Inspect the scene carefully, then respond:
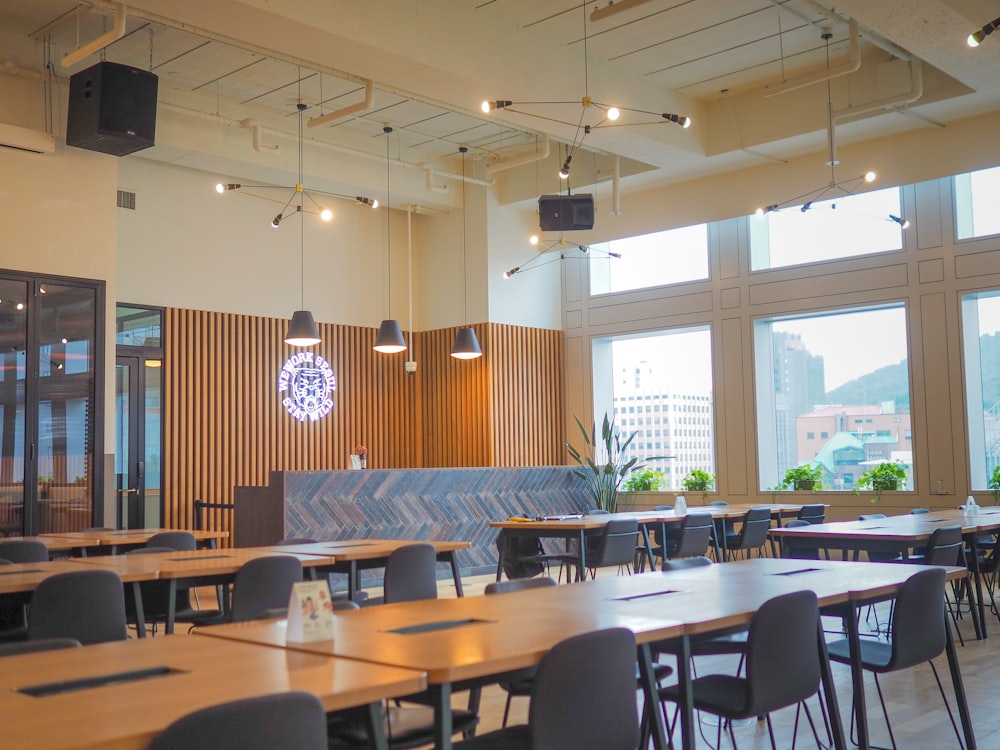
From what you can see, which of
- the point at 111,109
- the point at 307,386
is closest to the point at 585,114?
the point at 111,109

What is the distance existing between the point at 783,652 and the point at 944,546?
3.53 metres

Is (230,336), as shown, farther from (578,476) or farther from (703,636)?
(703,636)

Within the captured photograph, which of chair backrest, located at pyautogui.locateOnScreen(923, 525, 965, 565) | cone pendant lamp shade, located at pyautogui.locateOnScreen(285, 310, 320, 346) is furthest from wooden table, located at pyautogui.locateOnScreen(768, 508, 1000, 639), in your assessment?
cone pendant lamp shade, located at pyautogui.locateOnScreen(285, 310, 320, 346)

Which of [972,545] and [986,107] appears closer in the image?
[972,545]

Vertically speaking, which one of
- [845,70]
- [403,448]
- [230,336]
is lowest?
[403,448]

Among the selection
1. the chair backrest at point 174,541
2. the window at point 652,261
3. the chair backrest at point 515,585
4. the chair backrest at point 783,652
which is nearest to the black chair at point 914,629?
the chair backrest at point 783,652

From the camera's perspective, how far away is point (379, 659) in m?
2.60

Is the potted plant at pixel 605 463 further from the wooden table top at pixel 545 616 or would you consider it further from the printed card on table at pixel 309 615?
the printed card on table at pixel 309 615

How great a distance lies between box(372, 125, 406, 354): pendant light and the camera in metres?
10.5

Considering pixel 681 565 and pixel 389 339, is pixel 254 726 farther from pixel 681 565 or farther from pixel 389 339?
pixel 389 339

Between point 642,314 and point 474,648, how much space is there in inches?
419

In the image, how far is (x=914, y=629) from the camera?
398 cm

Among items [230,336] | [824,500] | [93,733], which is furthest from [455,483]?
[93,733]

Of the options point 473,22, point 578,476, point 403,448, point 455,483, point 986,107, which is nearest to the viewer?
point 473,22
